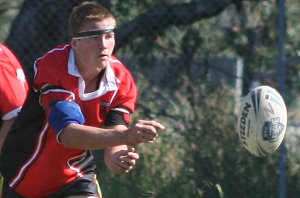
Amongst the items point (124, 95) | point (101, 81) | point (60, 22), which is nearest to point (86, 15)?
point (101, 81)

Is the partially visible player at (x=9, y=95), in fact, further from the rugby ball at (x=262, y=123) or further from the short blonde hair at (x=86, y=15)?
the rugby ball at (x=262, y=123)

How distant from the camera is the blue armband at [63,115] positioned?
5.07 metres

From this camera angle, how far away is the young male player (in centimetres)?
510

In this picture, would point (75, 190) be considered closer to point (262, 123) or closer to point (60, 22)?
point (262, 123)

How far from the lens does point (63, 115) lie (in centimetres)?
509

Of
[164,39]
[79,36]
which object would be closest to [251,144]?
[79,36]

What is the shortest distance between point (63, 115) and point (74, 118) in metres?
0.06

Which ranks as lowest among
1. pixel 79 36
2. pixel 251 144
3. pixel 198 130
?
pixel 198 130

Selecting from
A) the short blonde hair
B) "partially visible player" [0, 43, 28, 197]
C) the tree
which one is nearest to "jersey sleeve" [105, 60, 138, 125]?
the short blonde hair

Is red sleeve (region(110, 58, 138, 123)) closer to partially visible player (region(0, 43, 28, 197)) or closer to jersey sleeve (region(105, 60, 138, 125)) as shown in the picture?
jersey sleeve (region(105, 60, 138, 125))

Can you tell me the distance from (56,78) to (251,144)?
202cm

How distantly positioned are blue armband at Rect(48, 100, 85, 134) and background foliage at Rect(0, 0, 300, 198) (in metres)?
2.93

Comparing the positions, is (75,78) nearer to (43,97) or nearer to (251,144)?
(43,97)

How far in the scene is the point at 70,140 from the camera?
5043mm
